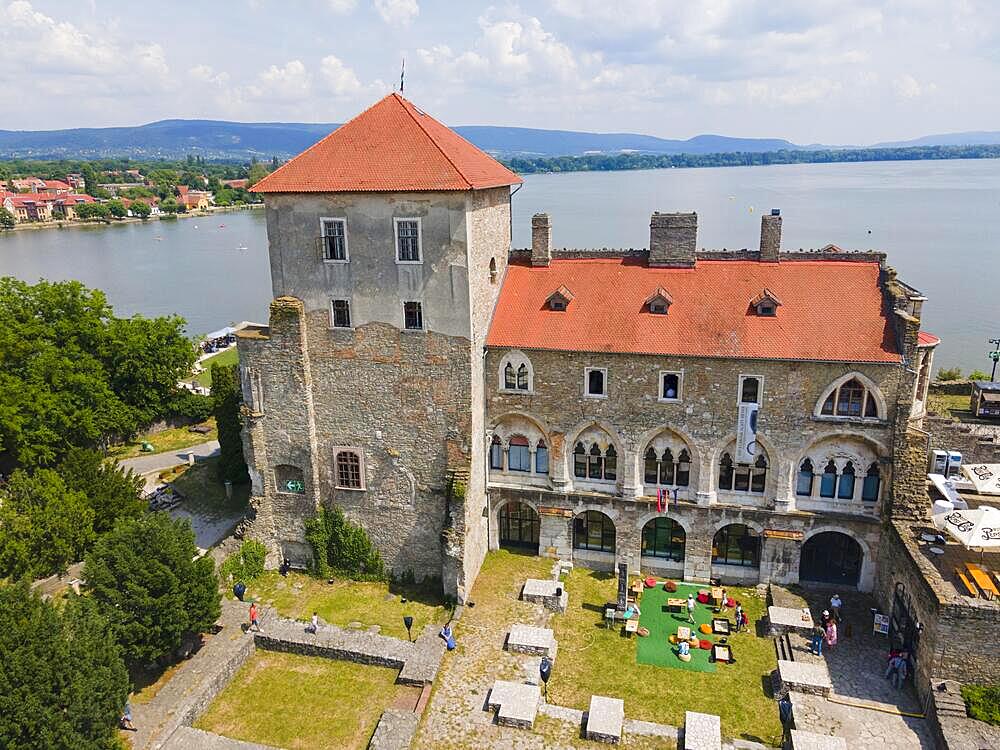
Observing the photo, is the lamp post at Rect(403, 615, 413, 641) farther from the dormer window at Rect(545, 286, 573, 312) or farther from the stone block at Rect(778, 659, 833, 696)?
the dormer window at Rect(545, 286, 573, 312)

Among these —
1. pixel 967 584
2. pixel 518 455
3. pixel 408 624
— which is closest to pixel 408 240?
pixel 518 455

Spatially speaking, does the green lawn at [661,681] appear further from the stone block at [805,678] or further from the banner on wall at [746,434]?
the banner on wall at [746,434]

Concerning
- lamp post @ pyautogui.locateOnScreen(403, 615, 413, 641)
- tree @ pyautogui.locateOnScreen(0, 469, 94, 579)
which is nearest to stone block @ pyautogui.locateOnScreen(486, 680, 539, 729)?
lamp post @ pyautogui.locateOnScreen(403, 615, 413, 641)

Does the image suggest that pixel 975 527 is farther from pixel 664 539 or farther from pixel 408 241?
pixel 408 241

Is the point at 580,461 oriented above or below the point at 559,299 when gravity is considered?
below

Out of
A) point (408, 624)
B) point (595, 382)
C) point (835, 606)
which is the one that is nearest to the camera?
point (408, 624)

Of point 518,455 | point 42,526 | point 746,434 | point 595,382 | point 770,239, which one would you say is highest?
point 770,239
